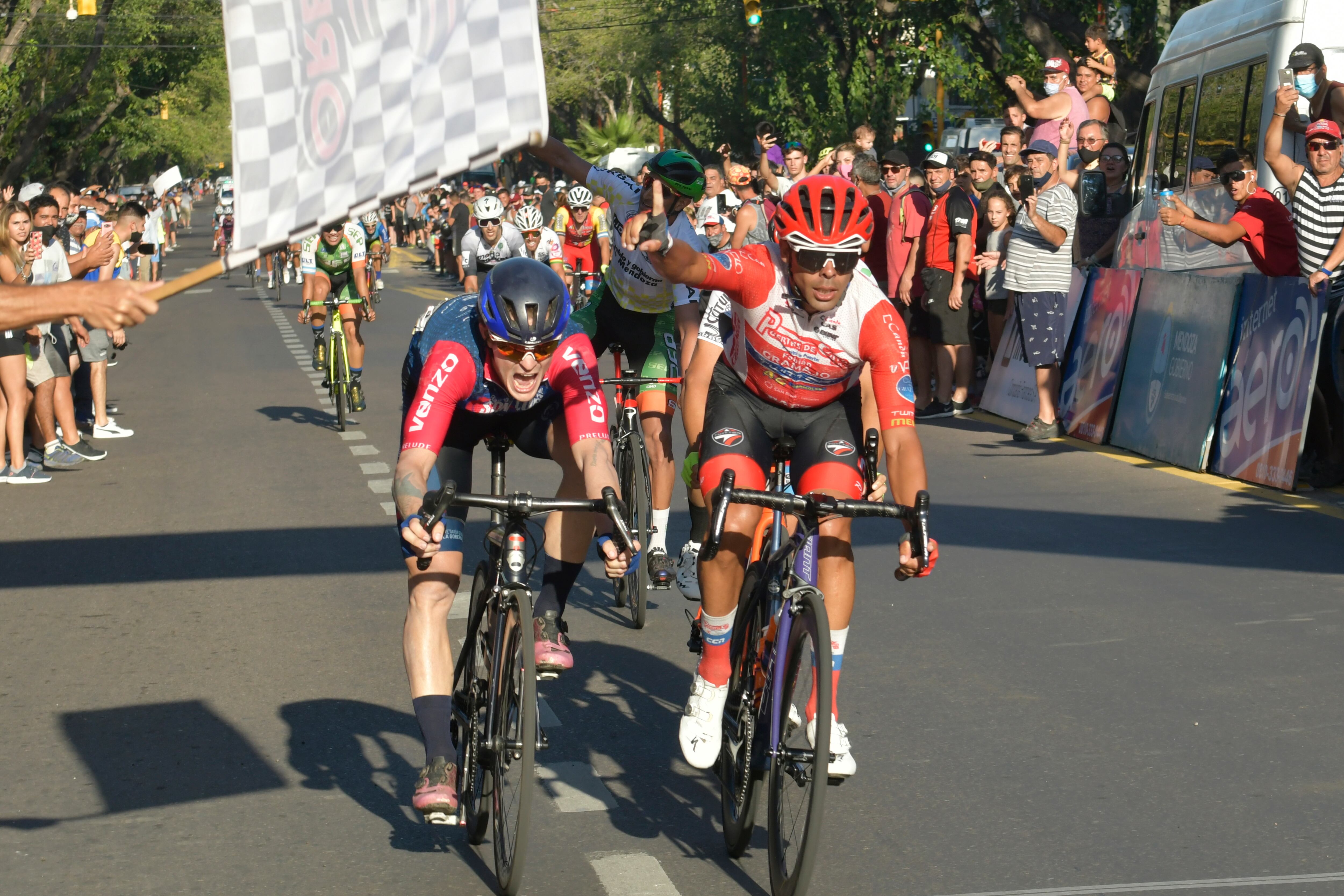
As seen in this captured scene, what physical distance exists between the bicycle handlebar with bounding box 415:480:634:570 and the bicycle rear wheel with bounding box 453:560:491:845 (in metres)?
0.33

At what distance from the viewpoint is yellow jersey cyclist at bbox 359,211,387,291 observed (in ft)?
56.9

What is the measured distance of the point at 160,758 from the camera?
20.3 ft

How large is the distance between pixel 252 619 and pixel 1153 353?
25.5ft

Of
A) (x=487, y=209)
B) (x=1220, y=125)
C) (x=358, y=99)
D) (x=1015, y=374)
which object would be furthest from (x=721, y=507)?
(x=1220, y=125)

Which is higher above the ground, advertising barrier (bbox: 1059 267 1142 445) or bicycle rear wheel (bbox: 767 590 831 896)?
bicycle rear wheel (bbox: 767 590 831 896)

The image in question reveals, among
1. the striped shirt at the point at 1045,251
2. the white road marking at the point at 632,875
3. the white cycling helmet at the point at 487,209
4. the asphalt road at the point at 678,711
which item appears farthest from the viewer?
the striped shirt at the point at 1045,251

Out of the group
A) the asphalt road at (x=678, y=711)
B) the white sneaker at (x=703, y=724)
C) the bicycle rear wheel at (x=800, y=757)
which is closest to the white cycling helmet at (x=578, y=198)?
the asphalt road at (x=678, y=711)

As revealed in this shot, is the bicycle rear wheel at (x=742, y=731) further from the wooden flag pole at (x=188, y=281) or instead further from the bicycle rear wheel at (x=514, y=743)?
the wooden flag pole at (x=188, y=281)

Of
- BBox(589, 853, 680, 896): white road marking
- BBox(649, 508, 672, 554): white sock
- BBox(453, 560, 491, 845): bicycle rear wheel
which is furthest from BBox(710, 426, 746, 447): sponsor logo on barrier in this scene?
BBox(649, 508, 672, 554): white sock

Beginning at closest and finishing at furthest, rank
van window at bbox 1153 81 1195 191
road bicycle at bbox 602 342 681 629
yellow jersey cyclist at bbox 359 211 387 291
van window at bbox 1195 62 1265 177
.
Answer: road bicycle at bbox 602 342 681 629 < van window at bbox 1195 62 1265 177 < van window at bbox 1153 81 1195 191 < yellow jersey cyclist at bbox 359 211 387 291

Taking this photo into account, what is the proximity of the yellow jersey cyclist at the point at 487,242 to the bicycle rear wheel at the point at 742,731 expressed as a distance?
8.44 metres

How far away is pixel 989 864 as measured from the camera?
4.96 m

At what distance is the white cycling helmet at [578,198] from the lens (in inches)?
656

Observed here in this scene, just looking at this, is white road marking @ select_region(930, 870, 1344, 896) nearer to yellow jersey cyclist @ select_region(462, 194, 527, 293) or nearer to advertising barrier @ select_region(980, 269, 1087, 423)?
yellow jersey cyclist @ select_region(462, 194, 527, 293)
